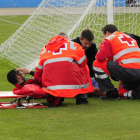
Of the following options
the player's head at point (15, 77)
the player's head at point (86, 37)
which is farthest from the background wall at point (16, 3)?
the player's head at point (15, 77)

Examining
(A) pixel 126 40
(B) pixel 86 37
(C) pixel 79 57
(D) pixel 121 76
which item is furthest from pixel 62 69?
(A) pixel 126 40

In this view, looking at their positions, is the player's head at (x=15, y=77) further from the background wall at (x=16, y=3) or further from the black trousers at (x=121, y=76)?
the background wall at (x=16, y=3)

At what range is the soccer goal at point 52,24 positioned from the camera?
30.2 ft

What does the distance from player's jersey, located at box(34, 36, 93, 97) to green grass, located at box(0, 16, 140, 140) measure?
0.83 feet

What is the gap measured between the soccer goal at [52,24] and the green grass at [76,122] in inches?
115

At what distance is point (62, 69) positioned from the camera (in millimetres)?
5496

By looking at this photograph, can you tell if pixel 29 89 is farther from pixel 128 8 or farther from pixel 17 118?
pixel 128 8

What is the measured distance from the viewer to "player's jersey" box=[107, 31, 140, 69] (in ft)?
19.1

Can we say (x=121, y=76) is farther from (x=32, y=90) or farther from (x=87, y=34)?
(x=32, y=90)

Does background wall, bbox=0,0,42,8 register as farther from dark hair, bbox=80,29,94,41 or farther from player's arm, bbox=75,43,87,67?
player's arm, bbox=75,43,87,67

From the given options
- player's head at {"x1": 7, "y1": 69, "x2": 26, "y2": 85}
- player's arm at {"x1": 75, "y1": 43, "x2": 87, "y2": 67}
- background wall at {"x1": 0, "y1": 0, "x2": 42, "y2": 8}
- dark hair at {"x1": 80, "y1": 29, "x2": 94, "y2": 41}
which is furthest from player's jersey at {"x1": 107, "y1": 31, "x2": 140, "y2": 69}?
background wall at {"x1": 0, "y1": 0, "x2": 42, "y2": 8}

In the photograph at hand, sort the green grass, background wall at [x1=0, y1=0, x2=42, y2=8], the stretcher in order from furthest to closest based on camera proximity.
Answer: background wall at [x1=0, y1=0, x2=42, y2=8] → the stretcher → the green grass

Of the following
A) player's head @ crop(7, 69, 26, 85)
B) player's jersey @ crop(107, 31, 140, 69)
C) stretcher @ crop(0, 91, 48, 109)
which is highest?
player's jersey @ crop(107, 31, 140, 69)

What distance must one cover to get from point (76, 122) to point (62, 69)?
1.03 m
